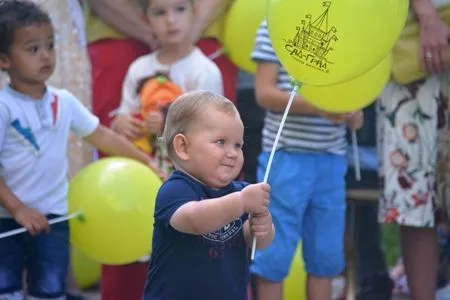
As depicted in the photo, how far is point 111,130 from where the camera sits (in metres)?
4.19

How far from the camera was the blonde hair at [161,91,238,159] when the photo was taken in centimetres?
285

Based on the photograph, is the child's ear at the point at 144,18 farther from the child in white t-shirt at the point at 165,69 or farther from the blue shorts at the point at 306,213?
the blue shorts at the point at 306,213

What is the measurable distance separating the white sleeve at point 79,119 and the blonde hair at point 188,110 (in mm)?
1089

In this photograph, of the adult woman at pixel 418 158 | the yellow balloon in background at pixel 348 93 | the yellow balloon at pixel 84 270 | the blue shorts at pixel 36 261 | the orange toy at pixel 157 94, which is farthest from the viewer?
the yellow balloon at pixel 84 270

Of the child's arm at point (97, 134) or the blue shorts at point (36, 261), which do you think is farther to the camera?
the child's arm at point (97, 134)

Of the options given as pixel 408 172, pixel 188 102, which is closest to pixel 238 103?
pixel 408 172

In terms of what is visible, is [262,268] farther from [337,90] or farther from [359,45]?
[359,45]

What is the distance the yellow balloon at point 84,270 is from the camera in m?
4.82

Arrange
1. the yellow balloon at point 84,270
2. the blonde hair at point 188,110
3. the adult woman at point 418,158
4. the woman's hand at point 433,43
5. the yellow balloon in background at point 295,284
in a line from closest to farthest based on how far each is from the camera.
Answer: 1. the blonde hair at point 188,110
2. the woman's hand at point 433,43
3. the adult woman at point 418,158
4. the yellow balloon in background at point 295,284
5. the yellow balloon at point 84,270

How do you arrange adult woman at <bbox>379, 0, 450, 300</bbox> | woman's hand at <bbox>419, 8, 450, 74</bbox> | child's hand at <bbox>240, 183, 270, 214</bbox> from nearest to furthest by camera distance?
child's hand at <bbox>240, 183, 270, 214</bbox>
woman's hand at <bbox>419, 8, 450, 74</bbox>
adult woman at <bbox>379, 0, 450, 300</bbox>

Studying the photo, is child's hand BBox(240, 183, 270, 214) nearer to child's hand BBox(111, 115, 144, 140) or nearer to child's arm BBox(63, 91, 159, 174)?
child's arm BBox(63, 91, 159, 174)

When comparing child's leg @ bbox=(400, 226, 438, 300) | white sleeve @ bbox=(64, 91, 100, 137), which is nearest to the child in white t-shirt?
white sleeve @ bbox=(64, 91, 100, 137)

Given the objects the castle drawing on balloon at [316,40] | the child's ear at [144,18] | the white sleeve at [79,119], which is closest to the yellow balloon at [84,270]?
the white sleeve at [79,119]

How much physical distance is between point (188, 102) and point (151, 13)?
155 cm
